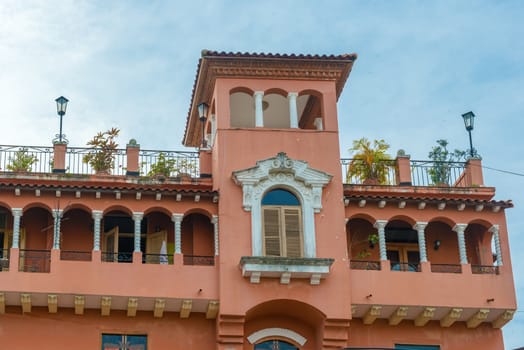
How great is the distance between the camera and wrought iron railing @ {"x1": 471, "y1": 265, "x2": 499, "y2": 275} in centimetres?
3266

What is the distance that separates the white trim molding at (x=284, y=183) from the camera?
31.7 meters

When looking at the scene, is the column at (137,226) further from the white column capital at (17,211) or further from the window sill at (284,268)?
the white column capital at (17,211)

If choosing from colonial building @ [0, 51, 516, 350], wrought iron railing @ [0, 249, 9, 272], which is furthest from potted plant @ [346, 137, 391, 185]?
wrought iron railing @ [0, 249, 9, 272]

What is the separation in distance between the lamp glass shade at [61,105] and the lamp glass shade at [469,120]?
11867 mm

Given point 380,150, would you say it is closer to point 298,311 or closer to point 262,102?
point 262,102

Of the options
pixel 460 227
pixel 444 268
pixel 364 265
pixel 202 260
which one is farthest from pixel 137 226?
pixel 460 227

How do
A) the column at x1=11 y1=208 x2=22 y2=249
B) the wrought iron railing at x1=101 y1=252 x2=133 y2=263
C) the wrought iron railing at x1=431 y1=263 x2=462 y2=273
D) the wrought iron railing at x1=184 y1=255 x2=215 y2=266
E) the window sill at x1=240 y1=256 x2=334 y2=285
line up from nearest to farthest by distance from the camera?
the window sill at x1=240 y1=256 x2=334 y2=285
the column at x1=11 y1=208 x2=22 y2=249
the wrought iron railing at x1=101 y1=252 x2=133 y2=263
the wrought iron railing at x1=184 y1=255 x2=215 y2=266
the wrought iron railing at x1=431 y1=263 x2=462 y2=273

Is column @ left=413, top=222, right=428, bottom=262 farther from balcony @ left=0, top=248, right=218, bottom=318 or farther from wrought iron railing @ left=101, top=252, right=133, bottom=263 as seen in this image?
wrought iron railing @ left=101, top=252, right=133, bottom=263

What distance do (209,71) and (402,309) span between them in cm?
880

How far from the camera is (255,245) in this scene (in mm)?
31172

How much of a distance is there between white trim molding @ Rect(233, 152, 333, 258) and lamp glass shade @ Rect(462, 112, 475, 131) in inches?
199

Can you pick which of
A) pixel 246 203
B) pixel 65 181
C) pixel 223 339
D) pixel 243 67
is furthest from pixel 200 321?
pixel 243 67

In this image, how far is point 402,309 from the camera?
31531 mm

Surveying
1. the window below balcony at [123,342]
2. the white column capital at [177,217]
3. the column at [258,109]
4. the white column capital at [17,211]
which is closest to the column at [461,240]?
the column at [258,109]
